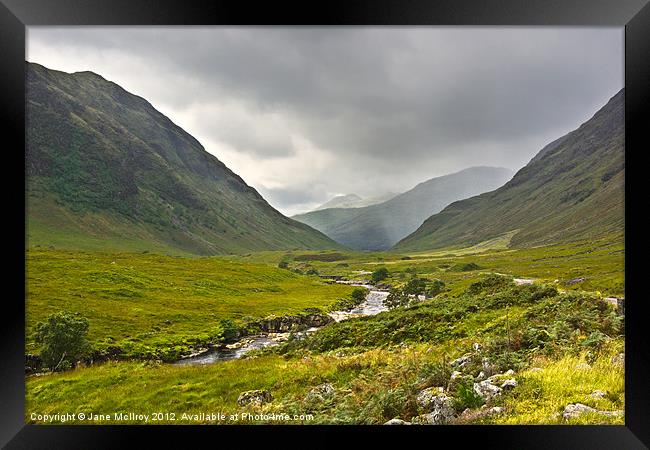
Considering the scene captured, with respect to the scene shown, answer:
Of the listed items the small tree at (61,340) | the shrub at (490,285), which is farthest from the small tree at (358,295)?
the small tree at (61,340)

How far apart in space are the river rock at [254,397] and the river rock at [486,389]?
4269 millimetres

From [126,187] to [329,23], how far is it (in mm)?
102544

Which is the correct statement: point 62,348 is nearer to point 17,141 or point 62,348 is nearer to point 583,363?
Answer: point 17,141

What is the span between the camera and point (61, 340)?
32.2ft

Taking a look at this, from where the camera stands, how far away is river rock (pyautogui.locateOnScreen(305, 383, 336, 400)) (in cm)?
620

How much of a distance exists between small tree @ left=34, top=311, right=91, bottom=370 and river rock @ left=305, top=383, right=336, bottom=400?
815cm

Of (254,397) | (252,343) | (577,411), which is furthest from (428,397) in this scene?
(252,343)

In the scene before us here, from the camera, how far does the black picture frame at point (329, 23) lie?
471 centimetres

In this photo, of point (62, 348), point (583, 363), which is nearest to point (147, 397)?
point (62, 348)

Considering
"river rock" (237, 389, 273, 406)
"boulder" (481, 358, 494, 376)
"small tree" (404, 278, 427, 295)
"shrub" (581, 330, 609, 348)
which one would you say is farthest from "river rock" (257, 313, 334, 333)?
"shrub" (581, 330, 609, 348)

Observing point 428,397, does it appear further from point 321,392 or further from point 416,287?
point 416,287

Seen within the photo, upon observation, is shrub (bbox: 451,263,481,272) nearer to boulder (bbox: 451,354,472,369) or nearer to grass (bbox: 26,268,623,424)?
grass (bbox: 26,268,623,424)

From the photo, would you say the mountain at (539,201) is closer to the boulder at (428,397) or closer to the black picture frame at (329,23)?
the black picture frame at (329,23)

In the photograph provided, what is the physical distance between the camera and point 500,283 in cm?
1152
